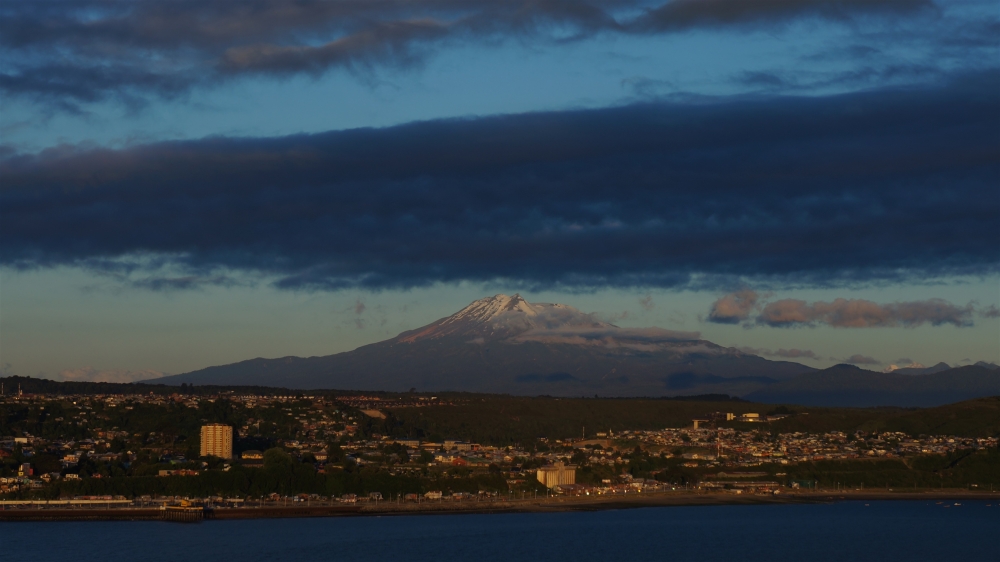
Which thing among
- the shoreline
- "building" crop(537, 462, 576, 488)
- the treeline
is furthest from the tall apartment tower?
the treeline

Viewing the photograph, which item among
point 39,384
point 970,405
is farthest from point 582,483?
point 39,384

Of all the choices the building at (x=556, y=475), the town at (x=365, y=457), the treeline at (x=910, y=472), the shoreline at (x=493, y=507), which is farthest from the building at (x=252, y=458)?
the treeline at (x=910, y=472)

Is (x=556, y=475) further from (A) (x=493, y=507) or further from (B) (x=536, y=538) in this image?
(B) (x=536, y=538)

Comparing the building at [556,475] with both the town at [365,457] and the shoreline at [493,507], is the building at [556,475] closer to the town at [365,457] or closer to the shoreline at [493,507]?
the town at [365,457]

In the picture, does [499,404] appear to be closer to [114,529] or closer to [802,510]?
[802,510]

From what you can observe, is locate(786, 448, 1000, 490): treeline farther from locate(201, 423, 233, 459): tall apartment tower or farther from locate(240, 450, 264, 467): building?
locate(201, 423, 233, 459): tall apartment tower
